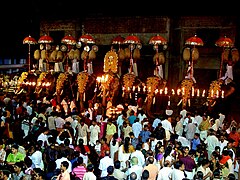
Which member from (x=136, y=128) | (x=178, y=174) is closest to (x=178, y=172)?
(x=178, y=174)

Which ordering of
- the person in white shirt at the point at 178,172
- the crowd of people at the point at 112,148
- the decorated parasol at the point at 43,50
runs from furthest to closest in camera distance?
the decorated parasol at the point at 43,50 → the crowd of people at the point at 112,148 → the person in white shirt at the point at 178,172

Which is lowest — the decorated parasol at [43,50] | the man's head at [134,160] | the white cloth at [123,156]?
the white cloth at [123,156]

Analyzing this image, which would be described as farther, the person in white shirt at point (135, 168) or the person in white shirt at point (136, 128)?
the person in white shirt at point (136, 128)

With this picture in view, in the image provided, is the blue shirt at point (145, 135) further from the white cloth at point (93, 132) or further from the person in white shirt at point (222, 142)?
the person in white shirt at point (222, 142)

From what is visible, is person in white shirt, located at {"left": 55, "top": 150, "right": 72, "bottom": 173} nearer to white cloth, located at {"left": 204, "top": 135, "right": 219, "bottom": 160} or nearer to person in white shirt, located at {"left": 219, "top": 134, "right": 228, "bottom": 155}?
white cloth, located at {"left": 204, "top": 135, "right": 219, "bottom": 160}

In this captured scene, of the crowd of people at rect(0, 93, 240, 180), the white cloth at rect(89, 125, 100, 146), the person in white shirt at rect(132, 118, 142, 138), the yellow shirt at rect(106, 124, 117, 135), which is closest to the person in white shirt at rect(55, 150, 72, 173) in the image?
the crowd of people at rect(0, 93, 240, 180)

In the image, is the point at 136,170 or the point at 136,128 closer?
the point at 136,170

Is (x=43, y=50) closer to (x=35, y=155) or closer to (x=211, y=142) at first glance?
(x=35, y=155)

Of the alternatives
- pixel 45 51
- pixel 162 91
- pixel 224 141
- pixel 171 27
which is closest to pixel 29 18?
pixel 45 51

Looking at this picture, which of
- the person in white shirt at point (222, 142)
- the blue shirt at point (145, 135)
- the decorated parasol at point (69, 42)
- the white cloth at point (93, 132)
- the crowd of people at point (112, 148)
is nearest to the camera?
the crowd of people at point (112, 148)

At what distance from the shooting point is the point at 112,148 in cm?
1148

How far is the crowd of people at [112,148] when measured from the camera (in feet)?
28.3

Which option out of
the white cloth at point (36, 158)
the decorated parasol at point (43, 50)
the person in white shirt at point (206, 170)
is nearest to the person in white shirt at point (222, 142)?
the person in white shirt at point (206, 170)

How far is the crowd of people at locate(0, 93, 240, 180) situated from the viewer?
28.3 feet
